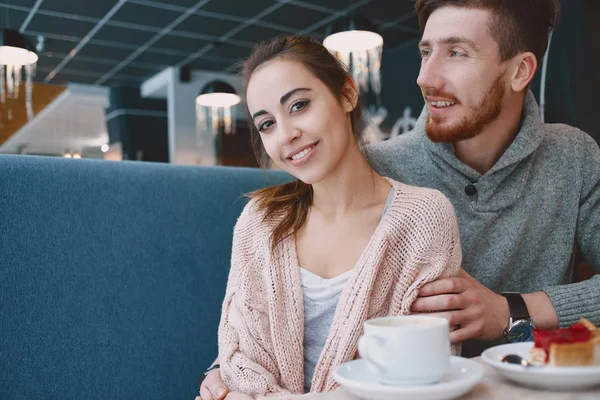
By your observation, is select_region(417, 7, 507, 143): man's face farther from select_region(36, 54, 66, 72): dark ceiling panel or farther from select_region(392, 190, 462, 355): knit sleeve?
select_region(36, 54, 66, 72): dark ceiling panel

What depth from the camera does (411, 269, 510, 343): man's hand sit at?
3.68ft

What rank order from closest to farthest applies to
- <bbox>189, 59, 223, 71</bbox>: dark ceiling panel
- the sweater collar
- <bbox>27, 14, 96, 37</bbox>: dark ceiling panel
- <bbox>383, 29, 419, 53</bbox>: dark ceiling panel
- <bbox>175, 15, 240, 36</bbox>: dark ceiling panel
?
the sweater collar
<bbox>27, 14, 96, 37</bbox>: dark ceiling panel
<bbox>175, 15, 240, 36</bbox>: dark ceiling panel
<bbox>383, 29, 419, 53</bbox>: dark ceiling panel
<bbox>189, 59, 223, 71</bbox>: dark ceiling panel

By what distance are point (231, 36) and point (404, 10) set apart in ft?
7.60

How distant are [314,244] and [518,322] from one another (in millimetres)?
489

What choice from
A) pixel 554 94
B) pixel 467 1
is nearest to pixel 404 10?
pixel 554 94

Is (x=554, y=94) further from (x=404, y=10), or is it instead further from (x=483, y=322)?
(x=404, y=10)

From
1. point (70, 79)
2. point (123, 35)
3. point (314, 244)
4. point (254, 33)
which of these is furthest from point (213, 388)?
point (70, 79)

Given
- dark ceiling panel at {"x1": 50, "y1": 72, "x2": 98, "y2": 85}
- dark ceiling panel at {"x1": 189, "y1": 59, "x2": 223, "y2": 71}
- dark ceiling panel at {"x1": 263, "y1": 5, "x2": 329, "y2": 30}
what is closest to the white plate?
dark ceiling panel at {"x1": 263, "y1": 5, "x2": 329, "y2": 30}

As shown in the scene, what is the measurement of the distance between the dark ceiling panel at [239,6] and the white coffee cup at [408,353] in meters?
6.21

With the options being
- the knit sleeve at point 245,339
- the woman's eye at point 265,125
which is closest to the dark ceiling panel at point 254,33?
the woman's eye at point 265,125

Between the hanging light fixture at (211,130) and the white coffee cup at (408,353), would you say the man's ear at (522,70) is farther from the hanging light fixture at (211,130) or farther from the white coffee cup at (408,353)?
the hanging light fixture at (211,130)

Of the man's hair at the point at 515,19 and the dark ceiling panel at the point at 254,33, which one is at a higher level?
→ the dark ceiling panel at the point at 254,33

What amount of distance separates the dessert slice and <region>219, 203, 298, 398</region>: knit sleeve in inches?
23.3

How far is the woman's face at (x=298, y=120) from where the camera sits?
1.26 metres
